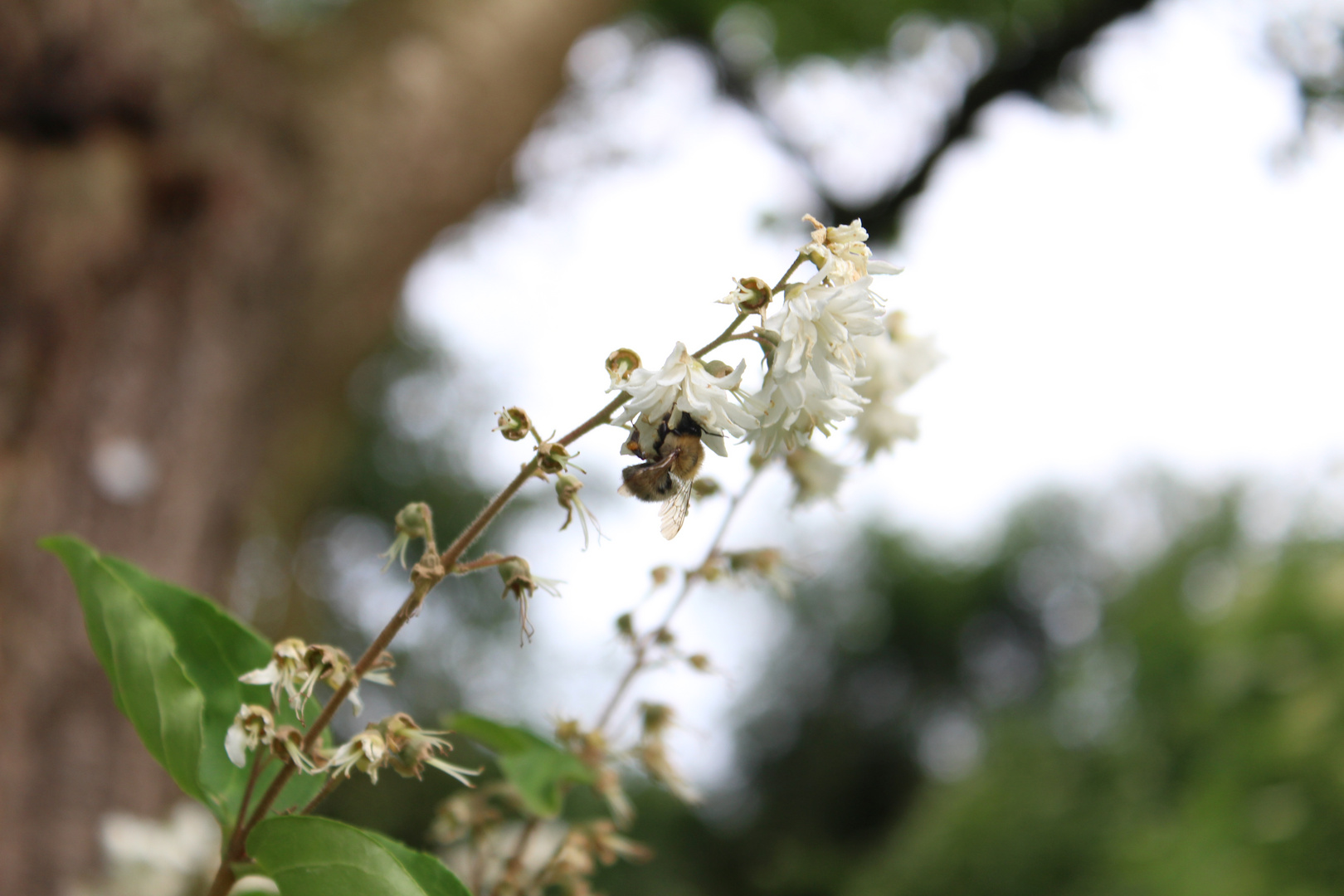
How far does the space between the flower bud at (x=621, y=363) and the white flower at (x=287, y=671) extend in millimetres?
131

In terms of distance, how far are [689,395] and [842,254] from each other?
0.25 feet

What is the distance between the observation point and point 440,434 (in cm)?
558

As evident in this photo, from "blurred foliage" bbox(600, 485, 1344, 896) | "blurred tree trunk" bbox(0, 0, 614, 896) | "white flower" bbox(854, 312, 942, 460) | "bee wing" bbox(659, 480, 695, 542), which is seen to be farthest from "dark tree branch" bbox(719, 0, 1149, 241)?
"bee wing" bbox(659, 480, 695, 542)

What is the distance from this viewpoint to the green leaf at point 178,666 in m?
0.33

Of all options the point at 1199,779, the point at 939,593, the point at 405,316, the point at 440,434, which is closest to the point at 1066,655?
the point at 939,593

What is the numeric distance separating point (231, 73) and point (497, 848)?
1.60 meters

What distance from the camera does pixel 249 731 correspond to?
30 cm

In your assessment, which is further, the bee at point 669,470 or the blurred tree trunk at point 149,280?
the blurred tree trunk at point 149,280

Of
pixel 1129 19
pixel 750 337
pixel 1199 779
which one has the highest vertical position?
pixel 1129 19

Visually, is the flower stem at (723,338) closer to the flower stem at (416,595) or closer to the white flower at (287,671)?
the flower stem at (416,595)

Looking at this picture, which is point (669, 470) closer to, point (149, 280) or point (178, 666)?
point (178, 666)

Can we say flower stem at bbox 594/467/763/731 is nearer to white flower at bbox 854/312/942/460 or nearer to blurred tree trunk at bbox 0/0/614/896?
white flower at bbox 854/312/942/460

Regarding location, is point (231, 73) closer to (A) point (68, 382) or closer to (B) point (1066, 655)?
(A) point (68, 382)

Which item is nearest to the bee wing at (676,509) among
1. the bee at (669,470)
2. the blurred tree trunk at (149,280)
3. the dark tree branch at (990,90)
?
the bee at (669,470)
